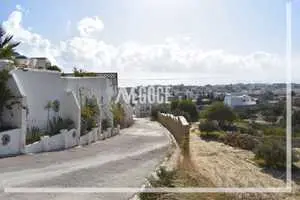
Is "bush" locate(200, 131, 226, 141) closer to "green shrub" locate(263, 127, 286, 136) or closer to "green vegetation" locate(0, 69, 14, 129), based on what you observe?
"green shrub" locate(263, 127, 286, 136)

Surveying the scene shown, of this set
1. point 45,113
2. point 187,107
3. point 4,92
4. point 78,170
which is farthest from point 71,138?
point 187,107

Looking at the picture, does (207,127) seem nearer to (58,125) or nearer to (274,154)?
(274,154)

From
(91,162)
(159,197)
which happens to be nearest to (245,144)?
(91,162)

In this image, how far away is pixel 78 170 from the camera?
9648mm

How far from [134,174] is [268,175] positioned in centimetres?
728

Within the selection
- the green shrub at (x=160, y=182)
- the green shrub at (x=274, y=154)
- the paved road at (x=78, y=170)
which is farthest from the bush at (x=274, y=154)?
the green shrub at (x=160, y=182)

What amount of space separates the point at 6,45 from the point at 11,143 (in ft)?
14.3

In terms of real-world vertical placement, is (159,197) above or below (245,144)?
Answer: above

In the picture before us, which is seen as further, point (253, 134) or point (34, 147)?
point (253, 134)

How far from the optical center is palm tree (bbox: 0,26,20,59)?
1376cm

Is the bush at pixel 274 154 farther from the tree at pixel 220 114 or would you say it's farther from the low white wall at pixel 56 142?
the tree at pixel 220 114

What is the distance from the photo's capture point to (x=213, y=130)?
30.7m

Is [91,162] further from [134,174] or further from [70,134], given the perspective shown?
[70,134]

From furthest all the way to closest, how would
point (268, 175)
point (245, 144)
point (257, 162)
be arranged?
point (245, 144), point (257, 162), point (268, 175)
